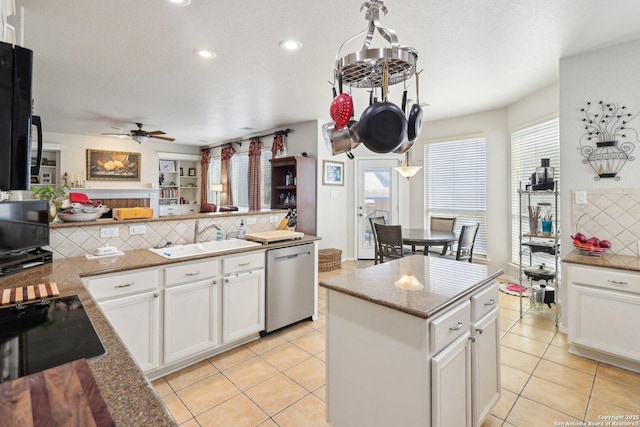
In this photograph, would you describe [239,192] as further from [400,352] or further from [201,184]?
[400,352]

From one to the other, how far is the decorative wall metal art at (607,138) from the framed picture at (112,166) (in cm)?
809

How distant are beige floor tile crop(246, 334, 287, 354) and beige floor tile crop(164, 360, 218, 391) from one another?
40cm

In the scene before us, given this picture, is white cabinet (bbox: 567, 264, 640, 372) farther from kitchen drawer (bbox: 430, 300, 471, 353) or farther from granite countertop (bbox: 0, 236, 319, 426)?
granite countertop (bbox: 0, 236, 319, 426)

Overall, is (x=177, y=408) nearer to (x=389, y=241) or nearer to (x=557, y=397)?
(x=557, y=397)

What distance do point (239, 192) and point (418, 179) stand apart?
13.3 ft

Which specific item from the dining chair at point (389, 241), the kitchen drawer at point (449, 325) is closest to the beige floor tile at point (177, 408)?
the kitchen drawer at point (449, 325)

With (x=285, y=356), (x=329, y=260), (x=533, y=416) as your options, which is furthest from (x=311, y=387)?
(x=329, y=260)

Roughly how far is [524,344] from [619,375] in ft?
2.06

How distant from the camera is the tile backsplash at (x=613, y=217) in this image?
2650 millimetres

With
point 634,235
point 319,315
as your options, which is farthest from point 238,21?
point 634,235

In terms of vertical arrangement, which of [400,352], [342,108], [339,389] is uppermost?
[342,108]

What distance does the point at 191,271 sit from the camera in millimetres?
2352

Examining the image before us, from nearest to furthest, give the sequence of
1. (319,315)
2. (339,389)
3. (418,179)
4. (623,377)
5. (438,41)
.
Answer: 1. (339,389)
2. (623,377)
3. (438,41)
4. (319,315)
5. (418,179)

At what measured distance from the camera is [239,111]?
193 inches
